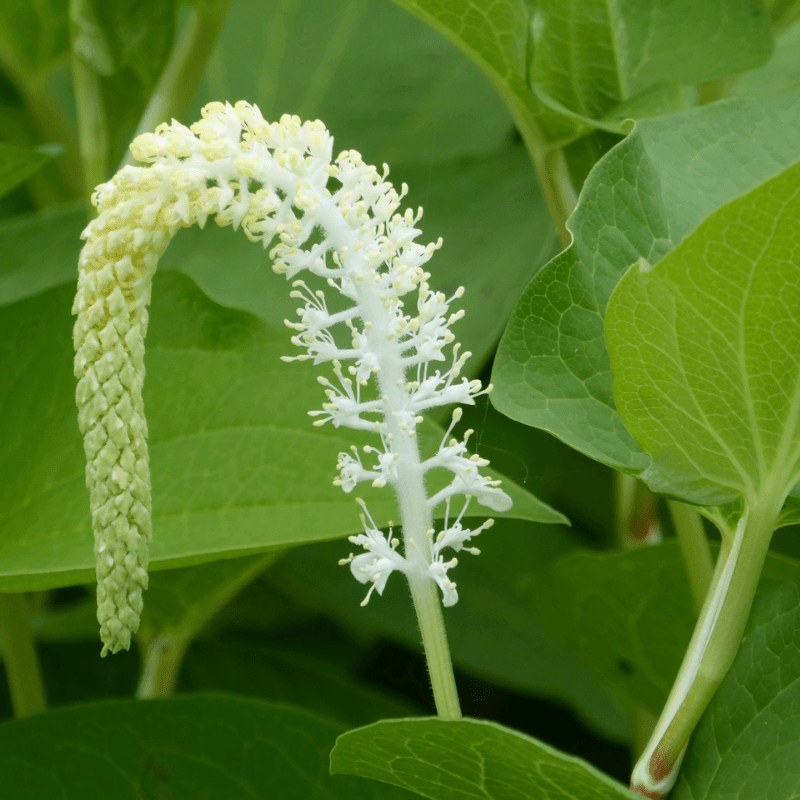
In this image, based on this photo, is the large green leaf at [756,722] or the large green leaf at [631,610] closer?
the large green leaf at [756,722]

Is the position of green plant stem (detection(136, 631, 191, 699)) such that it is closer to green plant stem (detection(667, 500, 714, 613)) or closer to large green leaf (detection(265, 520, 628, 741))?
large green leaf (detection(265, 520, 628, 741))

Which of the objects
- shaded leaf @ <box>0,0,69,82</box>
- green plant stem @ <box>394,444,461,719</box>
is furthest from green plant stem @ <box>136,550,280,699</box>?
shaded leaf @ <box>0,0,69,82</box>

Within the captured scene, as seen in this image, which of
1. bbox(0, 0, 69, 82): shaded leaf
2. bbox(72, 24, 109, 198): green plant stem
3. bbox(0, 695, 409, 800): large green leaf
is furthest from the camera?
bbox(0, 0, 69, 82): shaded leaf

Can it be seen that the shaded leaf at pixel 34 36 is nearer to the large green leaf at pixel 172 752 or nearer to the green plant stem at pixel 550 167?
the green plant stem at pixel 550 167

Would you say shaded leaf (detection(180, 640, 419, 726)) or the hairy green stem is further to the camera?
shaded leaf (detection(180, 640, 419, 726))

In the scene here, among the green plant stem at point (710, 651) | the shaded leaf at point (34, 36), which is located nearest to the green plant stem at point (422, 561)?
the green plant stem at point (710, 651)

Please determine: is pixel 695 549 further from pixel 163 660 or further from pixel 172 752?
pixel 163 660

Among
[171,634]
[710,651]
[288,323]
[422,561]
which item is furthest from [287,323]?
[171,634]
